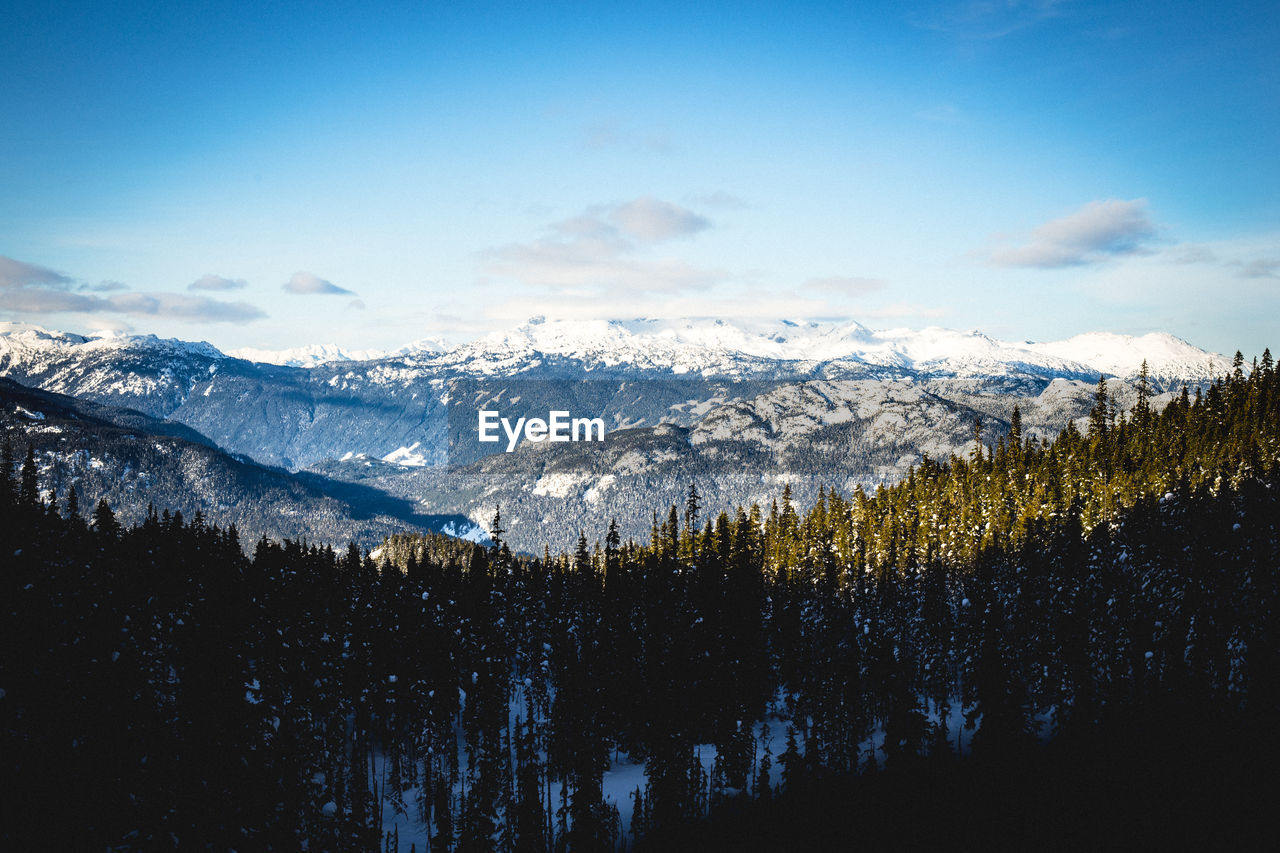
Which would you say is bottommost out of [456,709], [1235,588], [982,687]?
[456,709]

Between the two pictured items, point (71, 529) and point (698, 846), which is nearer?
point (698, 846)

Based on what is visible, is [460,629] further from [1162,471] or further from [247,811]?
[1162,471]

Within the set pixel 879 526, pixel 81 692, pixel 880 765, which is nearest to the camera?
pixel 81 692

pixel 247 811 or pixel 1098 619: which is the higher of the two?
pixel 1098 619

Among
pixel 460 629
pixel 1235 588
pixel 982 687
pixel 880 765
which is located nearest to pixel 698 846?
pixel 880 765

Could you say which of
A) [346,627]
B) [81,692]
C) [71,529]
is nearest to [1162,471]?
[346,627]

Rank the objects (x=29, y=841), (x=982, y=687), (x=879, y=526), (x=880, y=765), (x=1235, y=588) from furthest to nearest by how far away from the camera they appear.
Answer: (x=879, y=526) < (x=880, y=765) < (x=1235, y=588) < (x=982, y=687) < (x=29, y=841)

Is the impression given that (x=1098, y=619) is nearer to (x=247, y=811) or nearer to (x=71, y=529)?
(x=247, y=811)
